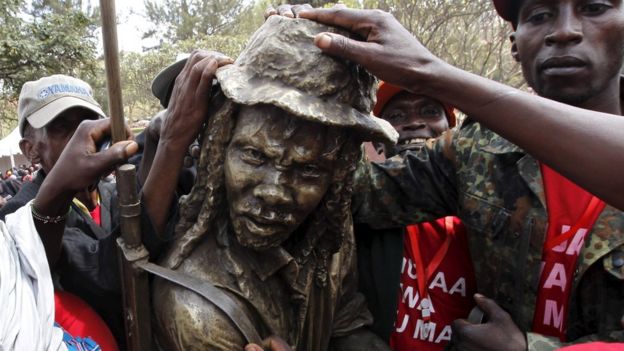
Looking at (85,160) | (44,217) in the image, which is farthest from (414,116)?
(44,217)

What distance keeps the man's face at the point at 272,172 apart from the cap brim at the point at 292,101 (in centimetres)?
7

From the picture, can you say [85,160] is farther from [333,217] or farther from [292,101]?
[333,217]

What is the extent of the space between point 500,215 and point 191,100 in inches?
45.8

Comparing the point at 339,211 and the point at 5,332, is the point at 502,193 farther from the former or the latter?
the point at 5,332

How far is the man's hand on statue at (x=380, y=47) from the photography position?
1.25 m

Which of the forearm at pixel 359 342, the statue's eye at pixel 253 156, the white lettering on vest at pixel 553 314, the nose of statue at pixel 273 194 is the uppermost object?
the statue's eye at pixel 253 156

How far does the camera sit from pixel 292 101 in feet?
4.18

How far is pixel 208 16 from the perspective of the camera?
29.2 metres

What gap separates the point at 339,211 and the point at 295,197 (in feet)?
0.73

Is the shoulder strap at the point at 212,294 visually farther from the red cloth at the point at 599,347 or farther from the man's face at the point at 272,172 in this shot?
the red cloth at the point at 599,347

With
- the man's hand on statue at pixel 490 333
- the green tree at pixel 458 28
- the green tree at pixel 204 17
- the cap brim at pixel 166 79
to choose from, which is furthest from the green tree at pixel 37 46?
the green tree at pixel 204 17

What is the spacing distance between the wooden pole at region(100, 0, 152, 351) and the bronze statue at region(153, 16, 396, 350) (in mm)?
57

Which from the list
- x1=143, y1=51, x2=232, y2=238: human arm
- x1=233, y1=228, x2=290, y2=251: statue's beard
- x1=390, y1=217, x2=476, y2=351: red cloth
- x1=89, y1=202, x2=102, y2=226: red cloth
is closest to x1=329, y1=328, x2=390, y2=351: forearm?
x1=390, y1=217, x2=476, y2=351: red cloth

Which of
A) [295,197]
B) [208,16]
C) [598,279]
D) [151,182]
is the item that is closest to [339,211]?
[295,197]
